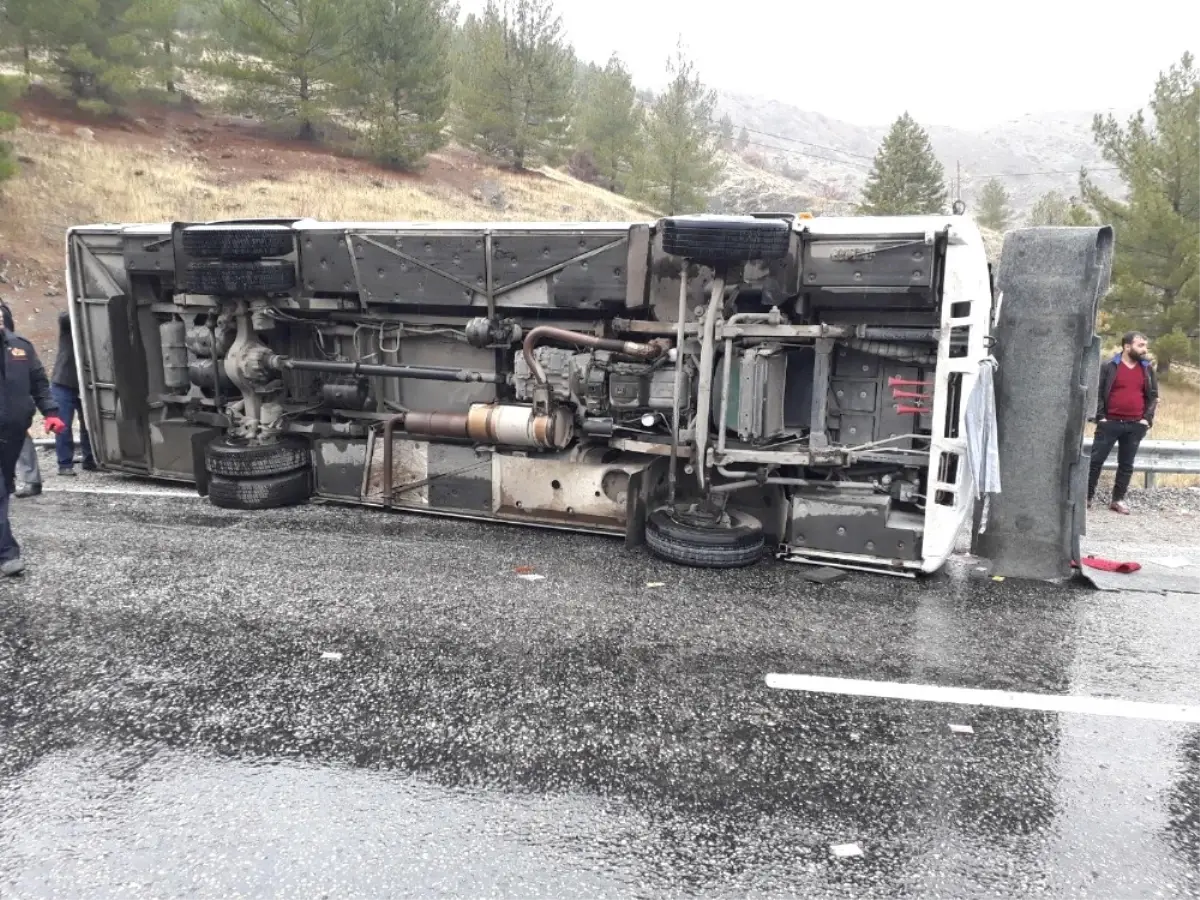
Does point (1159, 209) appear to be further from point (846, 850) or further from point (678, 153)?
point (846, 850)

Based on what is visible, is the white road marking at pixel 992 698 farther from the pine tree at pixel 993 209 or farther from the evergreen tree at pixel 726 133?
the evergreen tree at pixel 726 133

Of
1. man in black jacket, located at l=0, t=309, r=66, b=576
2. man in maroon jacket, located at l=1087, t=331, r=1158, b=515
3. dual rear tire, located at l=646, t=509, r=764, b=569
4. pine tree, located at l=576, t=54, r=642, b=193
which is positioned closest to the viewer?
man in black jacket, located at l=0, t=309, r=66, b=576

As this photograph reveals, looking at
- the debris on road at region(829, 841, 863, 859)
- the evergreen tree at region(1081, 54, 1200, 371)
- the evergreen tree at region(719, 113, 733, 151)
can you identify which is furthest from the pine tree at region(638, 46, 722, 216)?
the evergreen tree at region(719, 113, 733, 151)

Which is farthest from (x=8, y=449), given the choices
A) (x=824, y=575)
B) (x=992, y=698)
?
(x=992, y=698)

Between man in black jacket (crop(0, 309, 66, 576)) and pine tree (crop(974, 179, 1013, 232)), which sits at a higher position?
pine tree (crop(974, 179, 1013, 232))

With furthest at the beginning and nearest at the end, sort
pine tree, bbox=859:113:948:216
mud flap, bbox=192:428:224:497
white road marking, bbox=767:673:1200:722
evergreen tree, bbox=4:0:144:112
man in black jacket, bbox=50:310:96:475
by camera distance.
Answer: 1. pine tree, bbox=859:113:948:216
2. evergreen tree, bbox=4:0:144:112
3. man in black jacket, bbox=50:310:96:475
4. mud flap, bbox=192:428:224:497
5. white road marking, bbox=767:673:1200:722

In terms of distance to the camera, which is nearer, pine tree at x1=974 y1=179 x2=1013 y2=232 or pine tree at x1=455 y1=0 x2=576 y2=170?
pine tree at x1=455 y1=0 x2=576 y2=170

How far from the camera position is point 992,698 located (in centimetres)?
374

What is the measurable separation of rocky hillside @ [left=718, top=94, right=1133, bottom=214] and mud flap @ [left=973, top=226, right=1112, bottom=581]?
174 feet

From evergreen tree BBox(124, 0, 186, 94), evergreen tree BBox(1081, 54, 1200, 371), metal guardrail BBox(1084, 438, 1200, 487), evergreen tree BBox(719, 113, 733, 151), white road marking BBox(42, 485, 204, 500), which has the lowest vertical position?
white road marking BBox(42, 485, 204, 500)

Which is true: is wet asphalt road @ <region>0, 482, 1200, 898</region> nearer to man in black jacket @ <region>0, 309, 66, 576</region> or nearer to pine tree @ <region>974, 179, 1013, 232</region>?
man in black jacket @ <region>0, 309, 66, 576</region>

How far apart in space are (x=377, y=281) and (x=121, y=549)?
2.52m

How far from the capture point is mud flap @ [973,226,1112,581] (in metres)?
5.15

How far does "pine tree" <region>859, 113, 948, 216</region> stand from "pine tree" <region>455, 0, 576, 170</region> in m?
11.9
